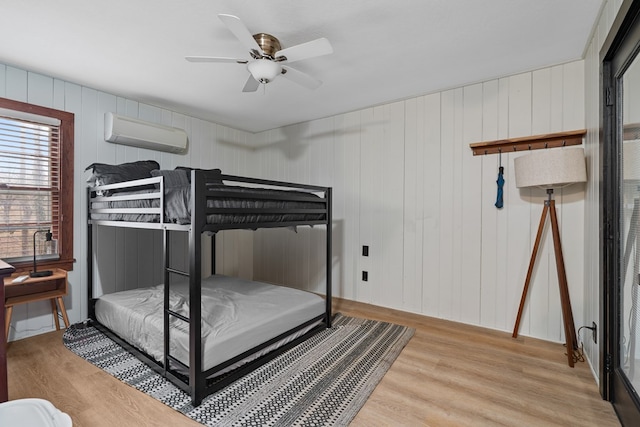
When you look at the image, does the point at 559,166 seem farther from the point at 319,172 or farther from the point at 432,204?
the point at 319,172

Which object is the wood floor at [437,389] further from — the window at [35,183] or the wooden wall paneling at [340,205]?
the wooden wall paneling at [340,205]

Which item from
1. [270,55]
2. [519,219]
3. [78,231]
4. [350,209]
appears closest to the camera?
[270,55]

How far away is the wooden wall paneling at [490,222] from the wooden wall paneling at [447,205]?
242mm

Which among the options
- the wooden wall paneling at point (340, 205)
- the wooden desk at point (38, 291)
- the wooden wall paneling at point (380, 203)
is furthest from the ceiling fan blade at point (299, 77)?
the wooden desk at point (38, 291)

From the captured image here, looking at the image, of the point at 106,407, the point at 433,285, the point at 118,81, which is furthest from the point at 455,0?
the point at 106,407

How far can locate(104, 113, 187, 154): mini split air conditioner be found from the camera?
284 centimetres

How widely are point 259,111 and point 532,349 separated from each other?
3407mm

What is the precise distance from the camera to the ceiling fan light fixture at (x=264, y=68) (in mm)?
1854

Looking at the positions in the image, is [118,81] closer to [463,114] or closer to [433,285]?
[463,114]

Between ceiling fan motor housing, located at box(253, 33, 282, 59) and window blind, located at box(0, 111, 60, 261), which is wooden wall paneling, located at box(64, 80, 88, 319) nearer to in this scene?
window blind, located at box(0, 111, 60, 261)

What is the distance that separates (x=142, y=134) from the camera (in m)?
3.00

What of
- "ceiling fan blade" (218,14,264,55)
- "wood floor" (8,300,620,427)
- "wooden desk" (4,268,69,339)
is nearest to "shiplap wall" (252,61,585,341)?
"wood floor" (8,300,620,427)

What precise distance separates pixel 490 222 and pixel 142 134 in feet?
11.2

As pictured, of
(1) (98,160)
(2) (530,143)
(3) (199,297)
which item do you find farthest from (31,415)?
(2) (530,143)
